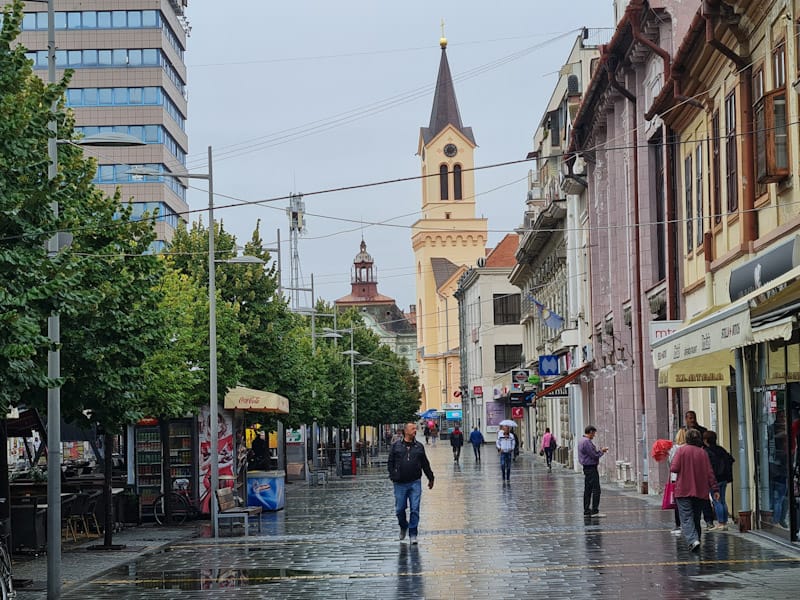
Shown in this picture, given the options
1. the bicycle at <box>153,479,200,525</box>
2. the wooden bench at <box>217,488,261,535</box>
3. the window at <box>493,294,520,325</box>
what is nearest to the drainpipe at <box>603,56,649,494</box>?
the bicycle at <box>153,479,200,525</box>

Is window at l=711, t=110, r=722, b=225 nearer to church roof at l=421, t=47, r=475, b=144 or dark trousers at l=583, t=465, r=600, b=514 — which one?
dark trousers at l=583, t=465, r=600, b=514

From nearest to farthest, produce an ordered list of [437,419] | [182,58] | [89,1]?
Result: 1. [89,1]
2. [182,58]
3. [437,419]

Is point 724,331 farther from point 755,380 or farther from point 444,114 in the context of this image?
point 444,114

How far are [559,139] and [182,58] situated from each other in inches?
1443

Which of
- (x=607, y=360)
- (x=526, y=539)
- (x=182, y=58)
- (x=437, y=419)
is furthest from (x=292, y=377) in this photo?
(x=437, y=419)

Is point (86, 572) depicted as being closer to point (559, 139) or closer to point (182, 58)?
point (559, 139)

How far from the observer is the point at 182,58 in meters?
92.8

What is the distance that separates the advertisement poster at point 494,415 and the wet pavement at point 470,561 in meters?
79.1

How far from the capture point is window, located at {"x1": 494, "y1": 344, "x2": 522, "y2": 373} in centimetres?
11219

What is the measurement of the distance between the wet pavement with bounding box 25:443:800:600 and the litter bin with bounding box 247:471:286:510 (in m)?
2.08

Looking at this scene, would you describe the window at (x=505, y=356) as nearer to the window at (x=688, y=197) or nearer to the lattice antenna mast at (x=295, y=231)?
the lattice antenna mast at (x=295, y=231)

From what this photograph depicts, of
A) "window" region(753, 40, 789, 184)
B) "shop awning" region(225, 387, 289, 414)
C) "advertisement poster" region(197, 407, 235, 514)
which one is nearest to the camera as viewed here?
"window" region(753, 40, 789, 184)

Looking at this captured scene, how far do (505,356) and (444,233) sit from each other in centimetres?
4369

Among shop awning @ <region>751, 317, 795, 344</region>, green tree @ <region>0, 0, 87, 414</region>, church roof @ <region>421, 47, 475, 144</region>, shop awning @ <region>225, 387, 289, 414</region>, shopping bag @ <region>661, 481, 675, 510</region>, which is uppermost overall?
church roof @ <region>421, 47, 475, 144</region>
